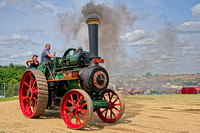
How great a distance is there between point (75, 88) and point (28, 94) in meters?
1.86

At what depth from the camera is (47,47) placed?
7.91 meters

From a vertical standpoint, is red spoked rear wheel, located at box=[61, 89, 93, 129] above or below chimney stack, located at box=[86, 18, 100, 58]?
below

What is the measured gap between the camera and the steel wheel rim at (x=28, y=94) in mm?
7172

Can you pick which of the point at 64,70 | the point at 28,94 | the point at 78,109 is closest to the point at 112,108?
the point at 78,109

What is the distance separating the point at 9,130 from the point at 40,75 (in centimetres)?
215

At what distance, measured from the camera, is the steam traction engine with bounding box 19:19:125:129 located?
5.64 meters

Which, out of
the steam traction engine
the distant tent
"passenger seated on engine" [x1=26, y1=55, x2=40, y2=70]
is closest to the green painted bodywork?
the steam traction engine

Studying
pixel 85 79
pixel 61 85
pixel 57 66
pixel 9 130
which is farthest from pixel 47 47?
pixel 9 130

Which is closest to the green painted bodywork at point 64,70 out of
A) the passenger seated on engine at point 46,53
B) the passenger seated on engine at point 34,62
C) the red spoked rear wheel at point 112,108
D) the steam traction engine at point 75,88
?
the steam traction engine at point 75,88

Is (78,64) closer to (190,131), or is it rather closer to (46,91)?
(46,91)

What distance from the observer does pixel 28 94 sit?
732cm

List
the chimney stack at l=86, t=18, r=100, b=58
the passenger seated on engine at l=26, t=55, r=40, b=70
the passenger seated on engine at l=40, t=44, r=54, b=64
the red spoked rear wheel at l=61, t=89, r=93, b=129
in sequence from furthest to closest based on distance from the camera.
Answer: 1. the passenger seated on engine at l=26, t=55, r=40, b=70
2. the passenger seated on engine at l=40, t=44, r=54, b=64
3. the chimney stack at l=86, t=18, r=100, b=58
4. the red spoked rear wheel at l=61, t=89, r=93, b=129

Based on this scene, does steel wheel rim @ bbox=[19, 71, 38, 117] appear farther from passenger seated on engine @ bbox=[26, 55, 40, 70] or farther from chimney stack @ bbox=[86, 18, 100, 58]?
chimney stack @ bbox=[86, 18, 100, 58]

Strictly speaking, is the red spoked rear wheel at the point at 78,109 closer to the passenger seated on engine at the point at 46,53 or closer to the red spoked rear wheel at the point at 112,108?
the red spoked rear wheel at the point at 112,108
